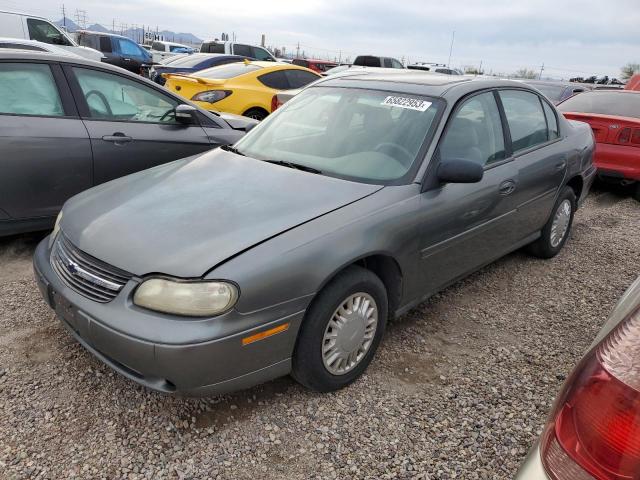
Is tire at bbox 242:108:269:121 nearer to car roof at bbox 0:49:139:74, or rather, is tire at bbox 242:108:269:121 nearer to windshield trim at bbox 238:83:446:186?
car roof at bbox 0:49:139:74

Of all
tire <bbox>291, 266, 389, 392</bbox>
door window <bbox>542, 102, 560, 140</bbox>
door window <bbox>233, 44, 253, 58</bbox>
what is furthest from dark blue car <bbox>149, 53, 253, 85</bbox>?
tire <bbox>291, 266, 389, 392</bbox>

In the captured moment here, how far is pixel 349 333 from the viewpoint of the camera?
102 inches

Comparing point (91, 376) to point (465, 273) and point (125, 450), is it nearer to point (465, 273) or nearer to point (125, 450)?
point (125, 450)

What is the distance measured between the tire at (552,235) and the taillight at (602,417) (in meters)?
3.36

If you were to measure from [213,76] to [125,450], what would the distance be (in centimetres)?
735

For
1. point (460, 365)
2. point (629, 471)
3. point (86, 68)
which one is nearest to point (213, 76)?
point (86, 68)

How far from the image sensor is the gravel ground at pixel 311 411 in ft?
7.27

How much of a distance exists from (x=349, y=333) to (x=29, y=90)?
312 cm

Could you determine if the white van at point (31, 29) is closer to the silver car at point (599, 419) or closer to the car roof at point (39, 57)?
the car roof at point (39, 57)

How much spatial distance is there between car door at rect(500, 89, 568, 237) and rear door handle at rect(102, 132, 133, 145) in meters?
2.95

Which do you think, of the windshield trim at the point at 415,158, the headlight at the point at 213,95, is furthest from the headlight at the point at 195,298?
the headlight at the point at 213,95

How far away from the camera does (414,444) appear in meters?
2.37

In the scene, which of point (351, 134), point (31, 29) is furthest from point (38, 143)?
point (31, 29)

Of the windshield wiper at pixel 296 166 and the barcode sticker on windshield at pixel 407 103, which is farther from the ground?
the barcode sticker on windshield at pixel 407 103
